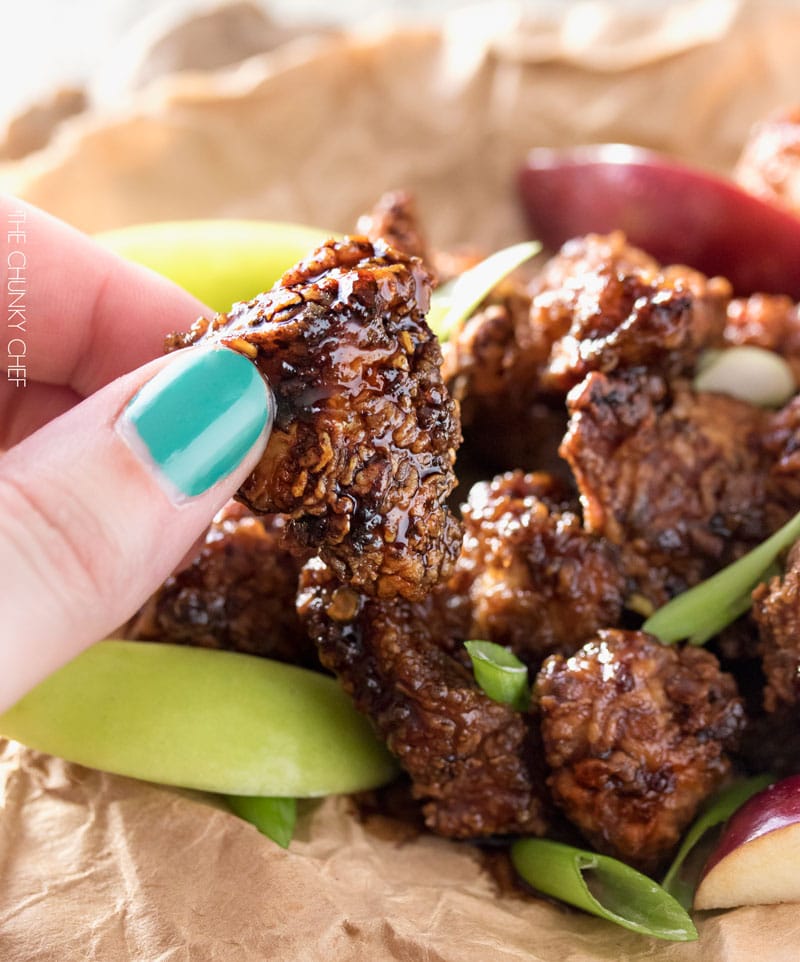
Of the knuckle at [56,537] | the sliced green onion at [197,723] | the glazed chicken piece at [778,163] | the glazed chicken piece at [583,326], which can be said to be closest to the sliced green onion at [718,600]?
the glazed chicken piece at [583,326]

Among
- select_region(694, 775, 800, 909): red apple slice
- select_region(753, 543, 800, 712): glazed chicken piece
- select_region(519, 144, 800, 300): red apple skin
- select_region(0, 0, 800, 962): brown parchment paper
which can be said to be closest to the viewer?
select_region(694, 775, 800, 909): red apple slice

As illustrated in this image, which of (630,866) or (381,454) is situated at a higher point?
(381,454)

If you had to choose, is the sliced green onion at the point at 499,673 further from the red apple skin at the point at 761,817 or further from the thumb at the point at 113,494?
the thumb at the point at 113,494

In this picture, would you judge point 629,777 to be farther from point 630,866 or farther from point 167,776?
point 167,776

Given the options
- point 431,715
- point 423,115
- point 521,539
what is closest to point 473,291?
point 521,539

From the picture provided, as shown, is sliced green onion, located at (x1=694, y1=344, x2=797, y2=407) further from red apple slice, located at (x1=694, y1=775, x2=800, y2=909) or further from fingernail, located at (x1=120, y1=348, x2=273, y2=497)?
fingernail, located at (x1=120, y1=348, x2=273, y2=497)

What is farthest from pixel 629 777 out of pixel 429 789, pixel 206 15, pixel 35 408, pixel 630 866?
pixel 206 15

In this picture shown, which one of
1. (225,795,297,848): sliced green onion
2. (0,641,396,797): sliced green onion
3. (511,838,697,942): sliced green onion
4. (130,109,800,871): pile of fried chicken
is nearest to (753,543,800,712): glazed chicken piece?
(130,109,800,871): pile of fried chicken
